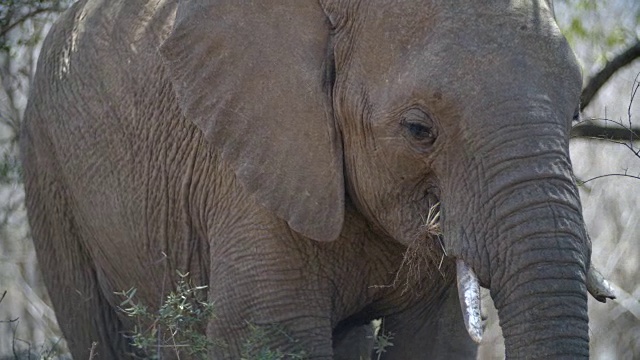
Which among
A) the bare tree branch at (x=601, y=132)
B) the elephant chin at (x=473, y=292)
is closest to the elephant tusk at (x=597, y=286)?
the elephant chin at (x=473, y=292)

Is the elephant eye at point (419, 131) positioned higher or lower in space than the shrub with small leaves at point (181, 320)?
higher

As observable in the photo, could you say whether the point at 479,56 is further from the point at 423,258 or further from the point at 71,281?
the point at 71,281

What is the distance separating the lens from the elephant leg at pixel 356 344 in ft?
22.0

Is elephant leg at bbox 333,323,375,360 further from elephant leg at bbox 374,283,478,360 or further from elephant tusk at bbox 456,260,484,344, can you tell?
elephant tusk at bbox 456,260,484,344

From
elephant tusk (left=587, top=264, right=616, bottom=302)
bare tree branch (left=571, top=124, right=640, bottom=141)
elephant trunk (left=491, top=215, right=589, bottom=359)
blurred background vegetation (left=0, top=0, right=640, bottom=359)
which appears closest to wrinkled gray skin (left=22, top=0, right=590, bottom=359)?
elephant trunk (left=491, top=215, right=589, bottom=359)

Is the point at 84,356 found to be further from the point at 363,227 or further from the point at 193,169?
the point at 363,227

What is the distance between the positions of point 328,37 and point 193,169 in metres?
0.97

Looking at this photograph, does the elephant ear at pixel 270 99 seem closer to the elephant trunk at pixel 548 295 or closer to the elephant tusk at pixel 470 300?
the elephant tusk at pixel 470 300

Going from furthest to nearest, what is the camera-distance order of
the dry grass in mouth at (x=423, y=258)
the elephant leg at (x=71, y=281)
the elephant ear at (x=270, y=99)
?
the elephant leg at (x=71, y=281)
the elephant ear at (x=270, y=99)
the dry grass in mouth at (x=423, y=258)

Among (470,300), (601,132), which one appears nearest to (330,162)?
(470,300)

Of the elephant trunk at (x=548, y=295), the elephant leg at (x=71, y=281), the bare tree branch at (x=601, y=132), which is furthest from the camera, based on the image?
the bare tree branch at (x=601, y=132)

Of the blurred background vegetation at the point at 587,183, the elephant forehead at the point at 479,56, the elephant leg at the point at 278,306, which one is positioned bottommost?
the blurred background vegetation at the point at 587,183

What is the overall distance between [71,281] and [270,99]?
2316mm

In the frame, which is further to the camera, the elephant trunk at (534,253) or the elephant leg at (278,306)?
the elephant leg at (278,306)
